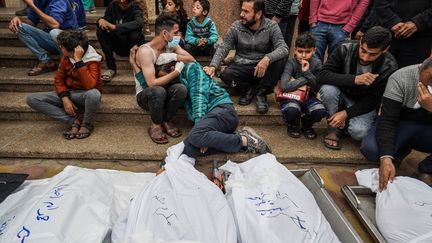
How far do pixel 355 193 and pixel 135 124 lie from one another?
2341mm

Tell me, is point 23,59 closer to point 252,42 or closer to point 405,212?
point 252,42

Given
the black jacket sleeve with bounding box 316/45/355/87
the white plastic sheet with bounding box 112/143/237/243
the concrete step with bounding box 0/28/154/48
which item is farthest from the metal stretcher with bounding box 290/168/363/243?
the concrete step with bounding box 0/28/154/48

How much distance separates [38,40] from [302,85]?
3258 millimetres

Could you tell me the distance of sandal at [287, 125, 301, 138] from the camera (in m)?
3.17

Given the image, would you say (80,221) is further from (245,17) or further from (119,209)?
(245,17)

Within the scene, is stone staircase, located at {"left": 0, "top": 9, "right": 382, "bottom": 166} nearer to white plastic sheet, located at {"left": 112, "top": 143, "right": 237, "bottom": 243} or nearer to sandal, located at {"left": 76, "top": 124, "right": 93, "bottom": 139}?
sandal, located at {"left": 76, "top": 124, "right": 93, "bottom": 139}

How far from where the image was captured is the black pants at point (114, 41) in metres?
3.73

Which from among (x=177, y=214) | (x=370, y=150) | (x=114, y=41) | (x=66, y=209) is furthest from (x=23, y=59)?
(x=370, y=150)

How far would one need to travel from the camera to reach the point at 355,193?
2.43m

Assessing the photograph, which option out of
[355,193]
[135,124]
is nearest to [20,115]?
[135,124]

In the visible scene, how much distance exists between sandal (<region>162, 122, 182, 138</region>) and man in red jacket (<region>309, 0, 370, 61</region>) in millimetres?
1971

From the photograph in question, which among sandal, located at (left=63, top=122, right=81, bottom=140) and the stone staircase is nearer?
the stone staircase

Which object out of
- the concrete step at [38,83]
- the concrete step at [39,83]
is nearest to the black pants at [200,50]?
the concrete step at [39,83]

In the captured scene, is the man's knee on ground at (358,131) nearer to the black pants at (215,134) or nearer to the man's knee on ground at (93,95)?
the black pants at (215,134)
